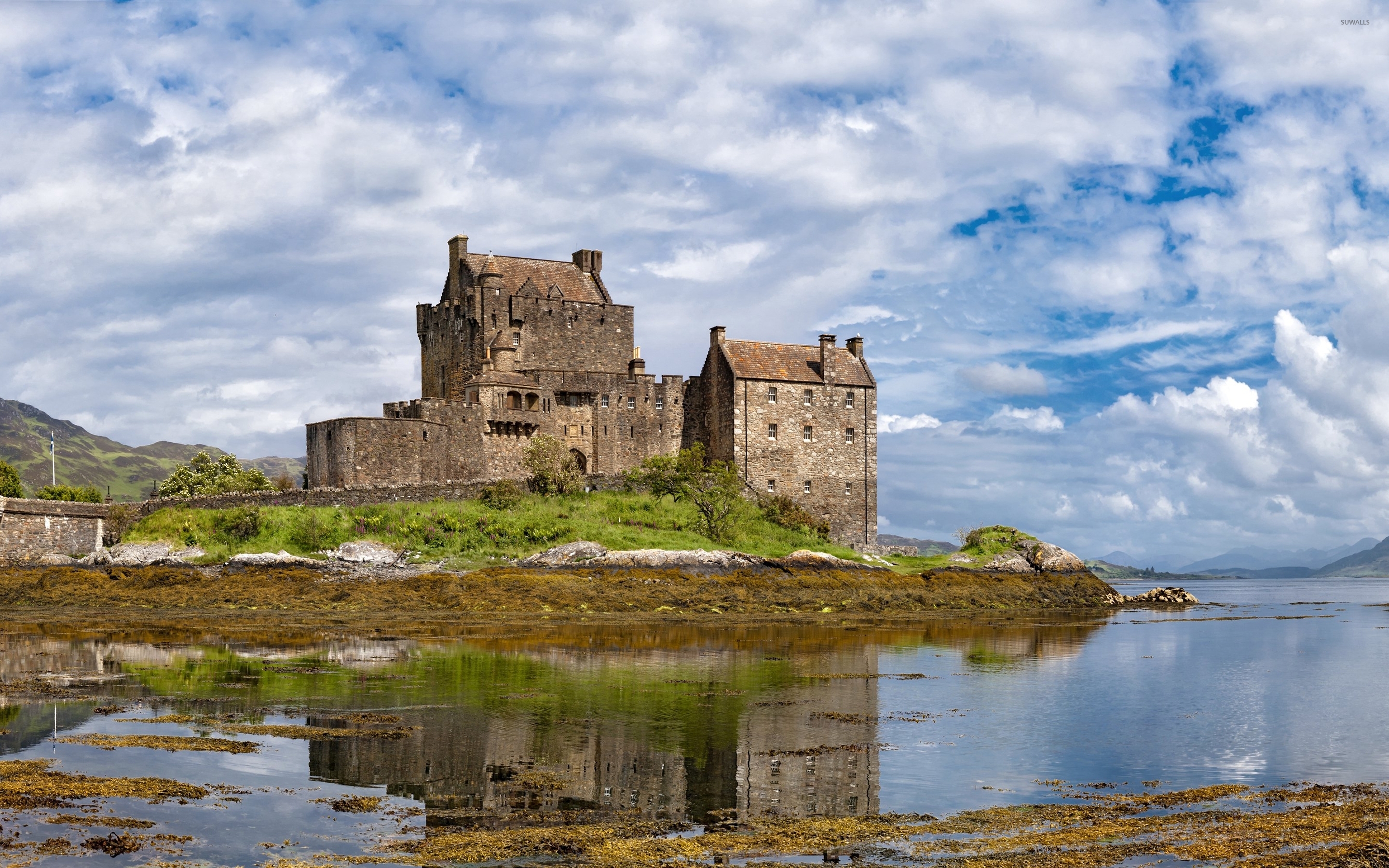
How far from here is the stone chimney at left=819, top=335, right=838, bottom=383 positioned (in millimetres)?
67062

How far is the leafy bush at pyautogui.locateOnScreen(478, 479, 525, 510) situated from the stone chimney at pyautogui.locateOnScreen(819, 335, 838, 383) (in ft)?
64.0

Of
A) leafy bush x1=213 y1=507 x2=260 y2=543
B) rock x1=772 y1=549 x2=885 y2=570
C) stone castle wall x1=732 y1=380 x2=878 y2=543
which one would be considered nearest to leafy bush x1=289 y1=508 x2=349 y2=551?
leafy bush x1=213 y1=507 x2=260 y2=543

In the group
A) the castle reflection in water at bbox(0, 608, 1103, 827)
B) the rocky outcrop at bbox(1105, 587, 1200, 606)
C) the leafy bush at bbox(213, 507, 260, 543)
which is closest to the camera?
the castle reflection in water at bbox(0, 608, 1103, 827)

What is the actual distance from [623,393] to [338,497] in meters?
18.1

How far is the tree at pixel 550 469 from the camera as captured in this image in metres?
57.7

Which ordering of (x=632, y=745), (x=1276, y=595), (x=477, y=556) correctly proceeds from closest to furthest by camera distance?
1. (x=632, y=745)
2. (x=477, y=556)
3. (x=1276, y=595)

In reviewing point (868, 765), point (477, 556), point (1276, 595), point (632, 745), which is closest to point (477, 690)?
point (632, 745)

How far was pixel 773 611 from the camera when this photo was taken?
43.9m

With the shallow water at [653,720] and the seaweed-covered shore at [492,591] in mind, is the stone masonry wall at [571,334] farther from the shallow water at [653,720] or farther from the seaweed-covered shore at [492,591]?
the shallow water at [653,720]

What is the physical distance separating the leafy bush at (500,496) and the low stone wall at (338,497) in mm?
397

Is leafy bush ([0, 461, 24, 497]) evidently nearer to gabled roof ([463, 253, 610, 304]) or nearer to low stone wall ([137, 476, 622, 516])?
low stone wall ([137, 476, 622, 516])

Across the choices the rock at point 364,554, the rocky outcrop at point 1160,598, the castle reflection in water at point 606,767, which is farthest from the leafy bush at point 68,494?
the castle reflection in water at point 606,767

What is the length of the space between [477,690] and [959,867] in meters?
12.7

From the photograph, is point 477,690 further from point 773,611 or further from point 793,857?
point 773,611
